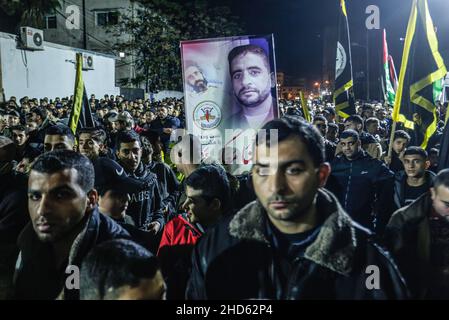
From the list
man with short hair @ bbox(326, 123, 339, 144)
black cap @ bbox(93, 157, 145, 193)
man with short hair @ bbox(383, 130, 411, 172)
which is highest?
man with short hair @ bbox(326, 123, 339, 144)

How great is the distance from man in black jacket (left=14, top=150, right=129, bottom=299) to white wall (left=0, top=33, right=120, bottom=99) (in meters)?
16.4

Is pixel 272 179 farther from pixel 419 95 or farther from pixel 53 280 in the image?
Answer: pixel 419 95

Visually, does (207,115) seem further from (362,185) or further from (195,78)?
(362,185)

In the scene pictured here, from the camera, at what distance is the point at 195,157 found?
447 cm

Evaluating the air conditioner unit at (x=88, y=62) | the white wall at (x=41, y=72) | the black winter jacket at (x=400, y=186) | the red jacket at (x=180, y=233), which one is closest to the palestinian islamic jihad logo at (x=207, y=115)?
the red jacket at (x=180, y=233)

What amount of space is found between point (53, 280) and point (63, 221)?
0.31 meters

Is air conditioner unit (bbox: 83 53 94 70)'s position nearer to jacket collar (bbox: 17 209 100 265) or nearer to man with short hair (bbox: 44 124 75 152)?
man with short hair (bbox: 44 124 75 152)

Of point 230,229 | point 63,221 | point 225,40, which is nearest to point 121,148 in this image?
point 225,40

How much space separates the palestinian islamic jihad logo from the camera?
483 centimetres

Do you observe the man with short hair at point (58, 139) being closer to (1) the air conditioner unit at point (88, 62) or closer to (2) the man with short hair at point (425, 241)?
(2) the man with short hair at point (425, 241)

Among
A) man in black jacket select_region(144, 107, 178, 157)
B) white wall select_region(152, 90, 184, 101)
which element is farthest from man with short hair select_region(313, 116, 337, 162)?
white wall select_region(152, 90, 184, 101)

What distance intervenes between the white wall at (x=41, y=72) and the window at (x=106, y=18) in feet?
22.4

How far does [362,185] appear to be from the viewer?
198 inches

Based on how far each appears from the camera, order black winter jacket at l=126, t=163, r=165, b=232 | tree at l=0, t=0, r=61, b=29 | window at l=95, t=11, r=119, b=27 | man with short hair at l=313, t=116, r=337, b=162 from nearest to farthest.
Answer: black winter jacket at l=126, t=163, r=165, b=232
man with short hair at l=313, t=116, r=337, b=162
tree at l=0, t=0, r=61, b=29
window at l=95, t=11, r=119, b=27
